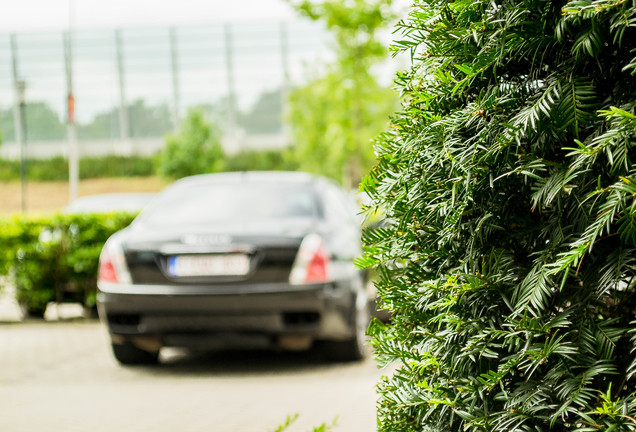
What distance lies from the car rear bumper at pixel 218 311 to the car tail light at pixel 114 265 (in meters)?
0.07

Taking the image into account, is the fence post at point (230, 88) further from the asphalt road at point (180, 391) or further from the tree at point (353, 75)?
the asphalt road at point (180, 391)

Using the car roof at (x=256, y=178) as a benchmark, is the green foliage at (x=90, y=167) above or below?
below

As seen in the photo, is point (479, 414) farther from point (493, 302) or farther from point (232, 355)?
point (232, 355)

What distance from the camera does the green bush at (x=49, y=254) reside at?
10.2 metres

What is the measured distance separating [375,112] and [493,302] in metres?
26.3

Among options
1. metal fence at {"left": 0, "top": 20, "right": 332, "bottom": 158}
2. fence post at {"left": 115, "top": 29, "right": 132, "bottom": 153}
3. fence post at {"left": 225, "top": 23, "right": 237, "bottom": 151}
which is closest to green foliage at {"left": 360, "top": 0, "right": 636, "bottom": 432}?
metal fence at {"left": 0, "top": 20, "right": 332, "bottom": 158}

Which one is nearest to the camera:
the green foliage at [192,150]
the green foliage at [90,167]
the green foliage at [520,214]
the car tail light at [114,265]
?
the green foliage at [520,214]

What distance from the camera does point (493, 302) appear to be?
1830 mm

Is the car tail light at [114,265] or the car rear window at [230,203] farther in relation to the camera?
the car rear window at [230,203]

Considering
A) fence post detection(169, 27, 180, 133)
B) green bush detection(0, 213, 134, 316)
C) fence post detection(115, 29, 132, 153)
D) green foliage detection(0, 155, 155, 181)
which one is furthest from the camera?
fence post detection(169, 27, 180, 133)

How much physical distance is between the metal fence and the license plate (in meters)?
70.0

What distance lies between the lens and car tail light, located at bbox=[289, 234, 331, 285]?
20.6 ft

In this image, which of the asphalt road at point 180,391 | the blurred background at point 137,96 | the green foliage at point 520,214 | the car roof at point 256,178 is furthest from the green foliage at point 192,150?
the green foliage at point 520,214

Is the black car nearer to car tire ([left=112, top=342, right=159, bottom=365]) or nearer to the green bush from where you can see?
car tire ([left=112, top=342, right=159, bottom=365])
